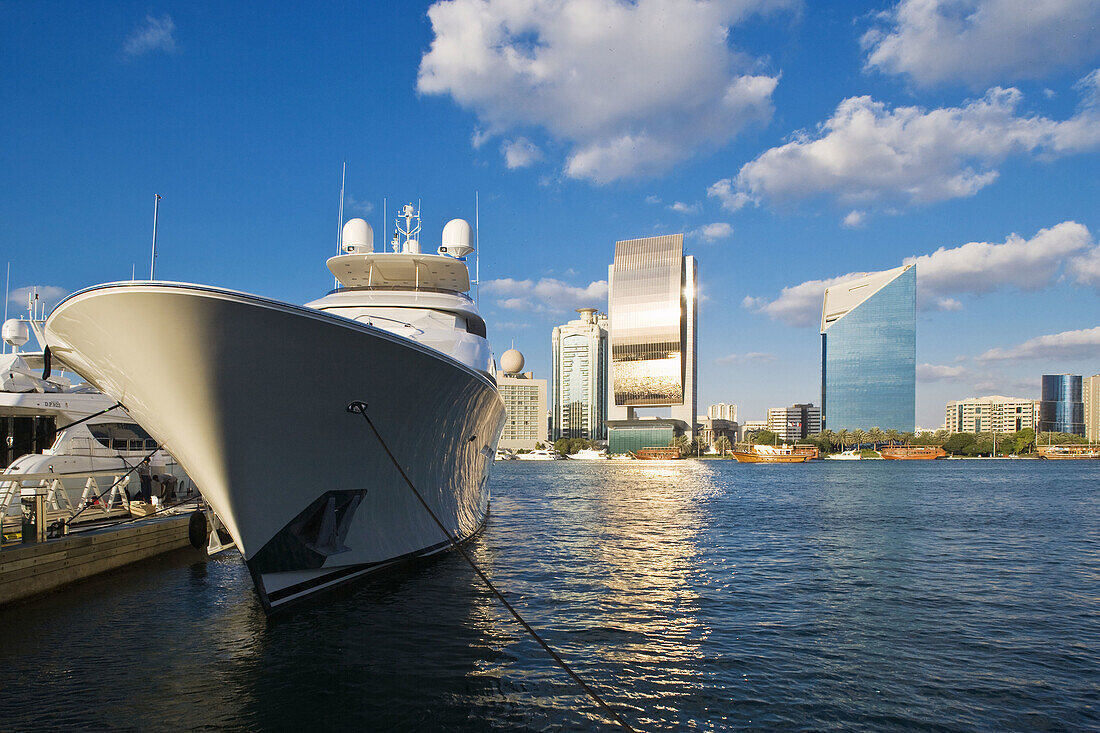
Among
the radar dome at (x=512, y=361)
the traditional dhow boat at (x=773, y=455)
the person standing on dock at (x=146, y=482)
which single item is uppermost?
the radar dome at (x=512, y=361)

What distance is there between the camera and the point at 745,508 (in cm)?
2956

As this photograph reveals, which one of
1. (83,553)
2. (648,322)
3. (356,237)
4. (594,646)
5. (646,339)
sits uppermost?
(648,322)

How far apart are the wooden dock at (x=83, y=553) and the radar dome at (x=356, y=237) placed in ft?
28.8

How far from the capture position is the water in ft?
21.8

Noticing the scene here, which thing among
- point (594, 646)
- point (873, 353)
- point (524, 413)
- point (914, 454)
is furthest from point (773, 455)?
point (594, 646)

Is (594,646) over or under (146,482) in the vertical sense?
under

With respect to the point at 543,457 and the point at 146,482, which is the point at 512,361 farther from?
the point at 543,457

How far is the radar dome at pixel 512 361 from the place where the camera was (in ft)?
109

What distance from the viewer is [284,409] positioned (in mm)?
8898

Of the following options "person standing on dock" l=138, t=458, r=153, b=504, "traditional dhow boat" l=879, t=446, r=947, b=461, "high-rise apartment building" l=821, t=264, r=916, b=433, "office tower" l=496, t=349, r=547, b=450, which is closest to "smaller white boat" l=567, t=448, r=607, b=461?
"office tower" l=496, t=349, r=547, b=450

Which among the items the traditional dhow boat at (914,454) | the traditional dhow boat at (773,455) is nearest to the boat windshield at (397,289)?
the traditional dhow boat at (773,455)

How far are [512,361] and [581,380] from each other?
149592mm

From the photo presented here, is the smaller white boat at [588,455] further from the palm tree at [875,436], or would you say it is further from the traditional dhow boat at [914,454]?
the palm tree at [875,436]

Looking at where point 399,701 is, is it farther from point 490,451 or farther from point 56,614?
point 490,451
